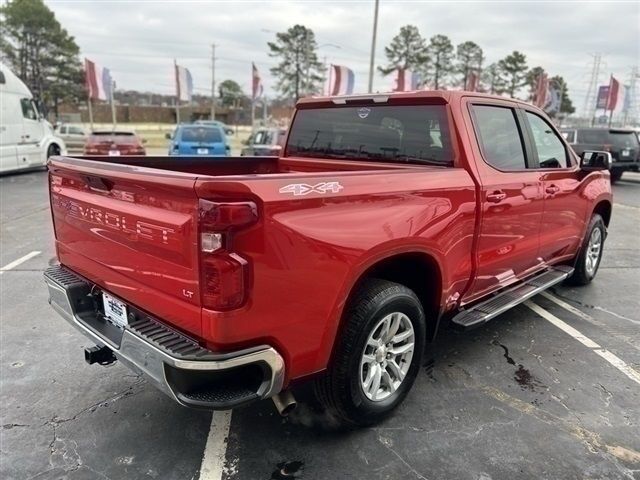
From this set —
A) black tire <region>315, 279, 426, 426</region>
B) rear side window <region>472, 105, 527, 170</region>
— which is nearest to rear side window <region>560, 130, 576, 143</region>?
rear side window <region>472, 105, 527, 170</region>

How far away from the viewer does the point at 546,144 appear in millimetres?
4586

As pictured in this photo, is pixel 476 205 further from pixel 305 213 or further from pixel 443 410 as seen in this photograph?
pixel 305 213

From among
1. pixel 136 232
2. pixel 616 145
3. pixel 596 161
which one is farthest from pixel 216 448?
pixel 616 145

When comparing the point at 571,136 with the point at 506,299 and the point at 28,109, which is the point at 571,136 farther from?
the point at 28,109

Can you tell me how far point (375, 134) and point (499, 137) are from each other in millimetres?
944

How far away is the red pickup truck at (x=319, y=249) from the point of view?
7.08 feet

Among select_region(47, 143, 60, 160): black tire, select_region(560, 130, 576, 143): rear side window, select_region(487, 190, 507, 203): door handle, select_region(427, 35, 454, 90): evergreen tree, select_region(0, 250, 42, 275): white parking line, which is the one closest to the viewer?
select_region(487, 190, 507, 203): door handle

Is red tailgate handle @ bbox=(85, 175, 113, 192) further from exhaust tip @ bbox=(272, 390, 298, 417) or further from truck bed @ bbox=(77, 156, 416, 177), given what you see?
exhaust tip @ bbox=(272, 390, 298, 417)

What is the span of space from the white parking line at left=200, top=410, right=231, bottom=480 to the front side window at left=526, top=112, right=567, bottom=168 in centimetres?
327

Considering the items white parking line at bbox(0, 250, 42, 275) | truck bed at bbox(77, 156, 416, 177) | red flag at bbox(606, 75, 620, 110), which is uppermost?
red flag at bbox(606, 75, 620, 110)

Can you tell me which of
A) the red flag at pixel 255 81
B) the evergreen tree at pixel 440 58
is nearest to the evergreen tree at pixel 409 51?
the evergreen tree at pixel 440 58

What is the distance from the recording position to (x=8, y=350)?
3965 mm

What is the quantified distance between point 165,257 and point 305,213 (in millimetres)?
660

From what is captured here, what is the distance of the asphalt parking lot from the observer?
8.83 feet
